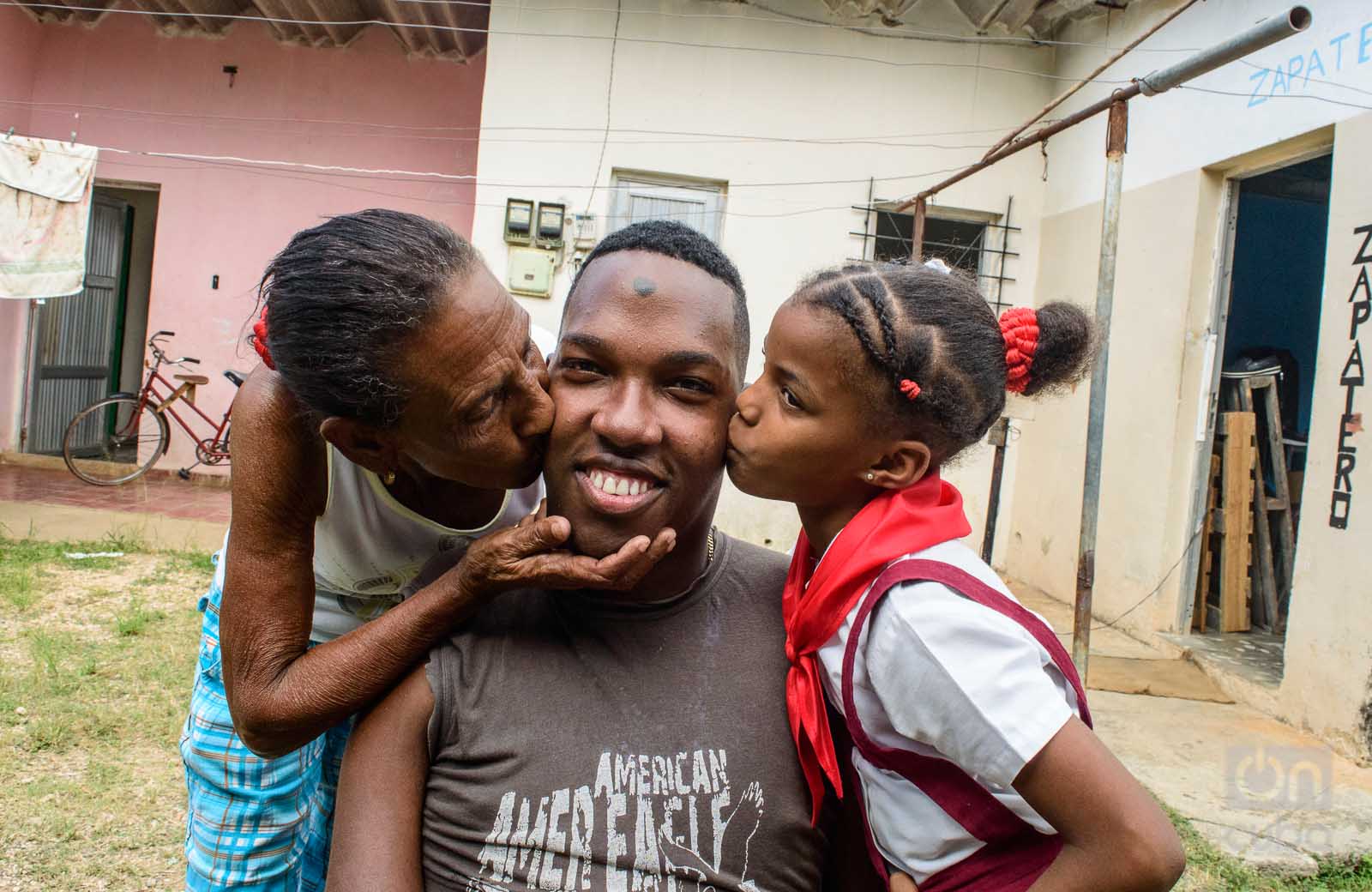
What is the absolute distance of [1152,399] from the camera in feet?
20.9

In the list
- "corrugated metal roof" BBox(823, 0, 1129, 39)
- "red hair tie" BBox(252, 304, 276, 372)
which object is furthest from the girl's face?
"corrugated metal roof" BBox(823, 0, 1129, 39)

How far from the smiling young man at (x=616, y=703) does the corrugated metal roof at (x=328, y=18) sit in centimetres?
761

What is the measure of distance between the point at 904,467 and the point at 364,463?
93 centimetres

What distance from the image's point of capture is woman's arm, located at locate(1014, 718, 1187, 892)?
1.22m

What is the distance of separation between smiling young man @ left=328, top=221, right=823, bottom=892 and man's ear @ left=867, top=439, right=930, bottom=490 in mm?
277

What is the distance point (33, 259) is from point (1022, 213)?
8.32 meters

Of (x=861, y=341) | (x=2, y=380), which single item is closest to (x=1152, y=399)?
(x=861, y=341)

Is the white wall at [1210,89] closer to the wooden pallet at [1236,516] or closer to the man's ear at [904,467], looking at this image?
the wooden pallet at [1236,516]

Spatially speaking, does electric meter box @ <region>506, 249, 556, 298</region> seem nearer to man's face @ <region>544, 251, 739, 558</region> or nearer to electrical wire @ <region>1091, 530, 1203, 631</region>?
electrical wire @ <region>1091, 530, 1203, 631</region>

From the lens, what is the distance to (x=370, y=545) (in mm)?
1911

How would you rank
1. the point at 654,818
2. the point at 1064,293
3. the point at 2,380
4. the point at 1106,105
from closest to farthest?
1. the point at 654,818
2. the point at 1106,105
3. the point at 1064,293
4. the point at 2,380

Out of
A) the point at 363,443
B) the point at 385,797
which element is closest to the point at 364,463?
the point at 363,443

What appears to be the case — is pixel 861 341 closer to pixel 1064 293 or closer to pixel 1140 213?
pixel 1140 213

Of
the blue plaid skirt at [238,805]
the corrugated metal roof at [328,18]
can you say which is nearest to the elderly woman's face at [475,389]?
the blue plaid skirt at [238,805]
